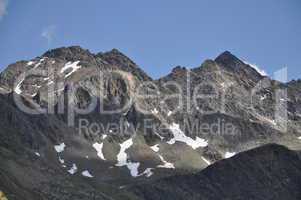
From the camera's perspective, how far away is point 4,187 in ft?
442

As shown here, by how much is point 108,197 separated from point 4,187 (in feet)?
200

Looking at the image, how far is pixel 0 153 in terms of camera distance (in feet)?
624

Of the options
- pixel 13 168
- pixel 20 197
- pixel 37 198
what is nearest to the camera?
pixel 20 197

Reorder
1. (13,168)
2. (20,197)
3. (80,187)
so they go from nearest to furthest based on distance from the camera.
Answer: (20,197) < (13,168) < (80,187)

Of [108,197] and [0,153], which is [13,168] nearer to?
[0,153]

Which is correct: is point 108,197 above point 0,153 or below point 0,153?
below

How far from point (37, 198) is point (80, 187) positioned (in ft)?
162

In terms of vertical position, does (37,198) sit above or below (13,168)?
below

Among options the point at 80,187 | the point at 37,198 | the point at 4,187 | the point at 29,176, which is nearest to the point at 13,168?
the point at 29,176

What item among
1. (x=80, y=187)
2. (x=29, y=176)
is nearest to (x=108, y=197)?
(x=80, y=187)

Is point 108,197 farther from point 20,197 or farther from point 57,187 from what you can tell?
point 20,197

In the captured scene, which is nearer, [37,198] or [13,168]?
[37,198]

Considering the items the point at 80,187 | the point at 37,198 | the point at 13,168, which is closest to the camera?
the point at 37,198

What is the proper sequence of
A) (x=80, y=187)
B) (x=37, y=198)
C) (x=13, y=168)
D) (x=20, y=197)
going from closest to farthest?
1. (x=20, y=197)
2. (x=37, y=198)
3. (x=13, y=168)
4. (x=80, y=187)
